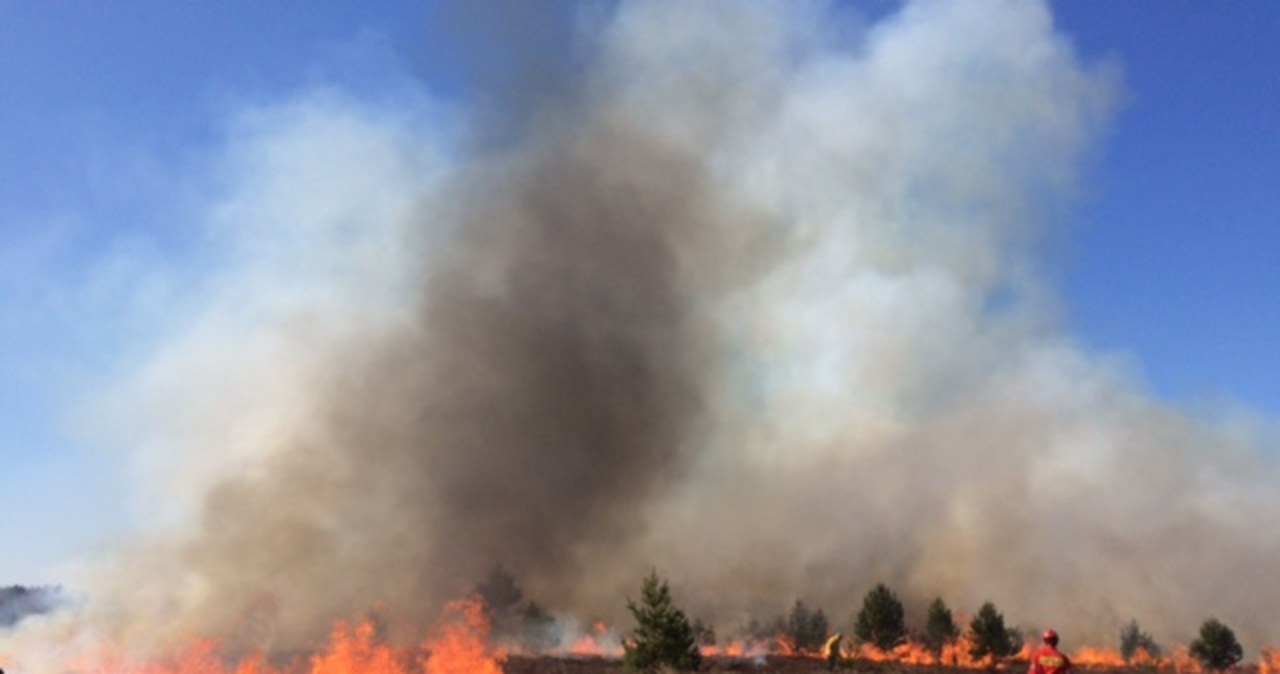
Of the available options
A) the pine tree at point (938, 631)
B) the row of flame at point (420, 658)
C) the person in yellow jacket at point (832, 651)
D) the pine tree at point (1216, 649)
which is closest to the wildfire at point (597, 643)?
the row of flame at point (420, 658)

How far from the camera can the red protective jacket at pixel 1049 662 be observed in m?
15.7

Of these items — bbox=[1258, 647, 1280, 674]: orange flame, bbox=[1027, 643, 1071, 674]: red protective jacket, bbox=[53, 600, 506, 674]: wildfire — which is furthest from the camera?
bbox=[1258, 647, 1280, 674]: orange flame

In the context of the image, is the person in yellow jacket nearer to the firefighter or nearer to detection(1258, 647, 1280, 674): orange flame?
the firefighter

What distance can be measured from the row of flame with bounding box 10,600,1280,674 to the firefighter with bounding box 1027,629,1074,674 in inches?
706

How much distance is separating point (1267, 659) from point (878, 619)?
30.9 m

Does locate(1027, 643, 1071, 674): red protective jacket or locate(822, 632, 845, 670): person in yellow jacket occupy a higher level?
locate(822, 632, 845, 670): person in yellow jacket

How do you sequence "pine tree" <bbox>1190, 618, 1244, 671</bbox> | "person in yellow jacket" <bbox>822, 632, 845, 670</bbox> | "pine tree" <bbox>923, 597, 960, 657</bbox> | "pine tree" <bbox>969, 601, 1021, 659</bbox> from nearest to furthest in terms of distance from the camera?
1. "person in yellow jacket" <bbox>822, 632, 845, 670</bbox>
2. "pine tree" <bbox>969, 601, 1021, 659</bbox>
3. "pine tree" <bbox>923, 597, 960, 657</bbox>
4. "pine tree" <bbox>1190, 618, 1244, 671</bbox>

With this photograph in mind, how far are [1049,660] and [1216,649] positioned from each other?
3474cm

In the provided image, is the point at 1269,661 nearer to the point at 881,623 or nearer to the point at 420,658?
the point at 881,623

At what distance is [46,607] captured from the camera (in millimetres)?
36500

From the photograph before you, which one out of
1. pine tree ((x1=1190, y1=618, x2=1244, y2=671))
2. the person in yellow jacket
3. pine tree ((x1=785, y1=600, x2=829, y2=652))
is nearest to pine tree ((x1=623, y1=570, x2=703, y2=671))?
the person in yellow jacket

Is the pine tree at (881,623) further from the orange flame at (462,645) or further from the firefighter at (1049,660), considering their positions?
the firefighter at (1049,660)

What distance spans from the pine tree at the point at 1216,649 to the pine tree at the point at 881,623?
14.5m

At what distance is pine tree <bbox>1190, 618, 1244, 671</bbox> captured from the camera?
4281cm
